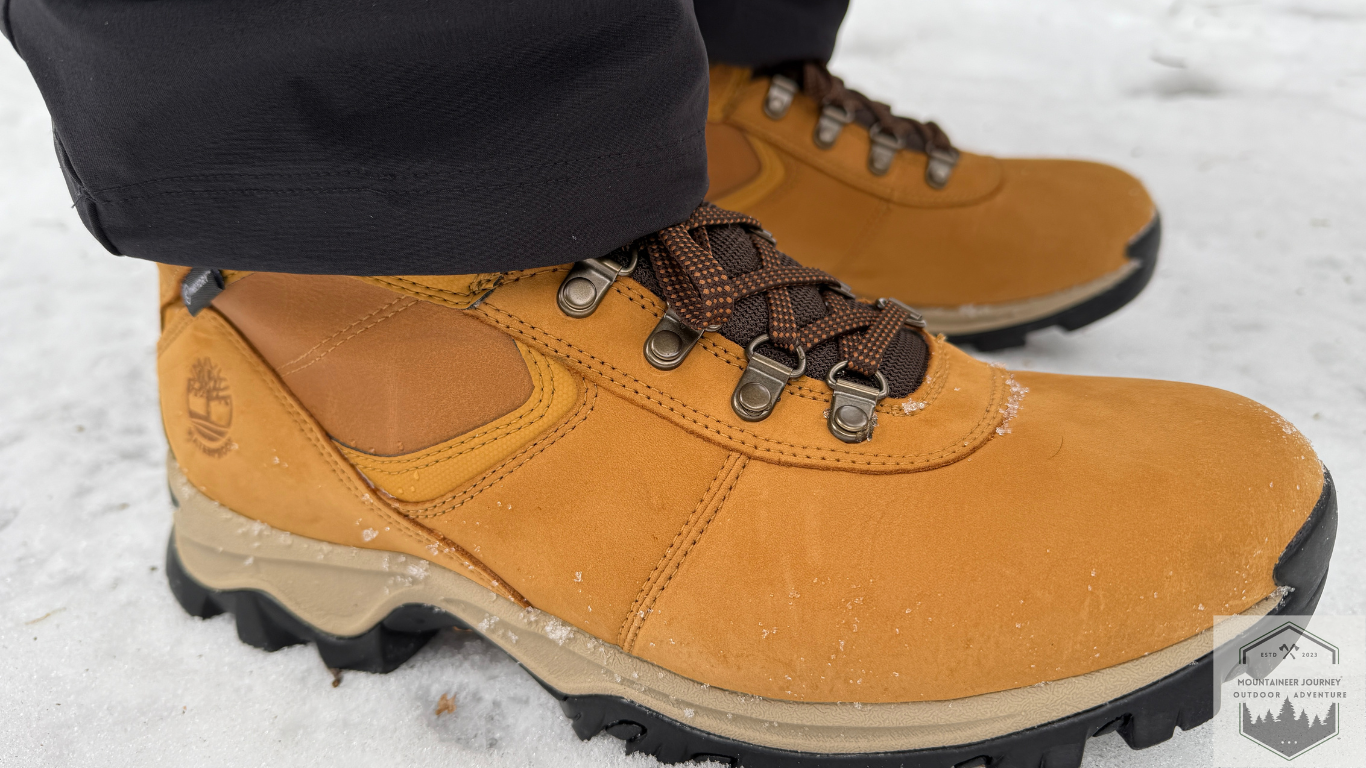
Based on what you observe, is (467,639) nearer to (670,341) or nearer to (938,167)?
(670,341)

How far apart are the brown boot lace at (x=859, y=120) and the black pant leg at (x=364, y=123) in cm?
73

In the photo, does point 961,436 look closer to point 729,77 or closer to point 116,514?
point 729,77

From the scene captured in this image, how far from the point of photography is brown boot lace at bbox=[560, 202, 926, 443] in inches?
32.3

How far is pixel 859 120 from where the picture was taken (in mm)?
1510

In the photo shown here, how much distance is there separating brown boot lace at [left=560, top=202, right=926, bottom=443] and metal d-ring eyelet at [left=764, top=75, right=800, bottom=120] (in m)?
0.65

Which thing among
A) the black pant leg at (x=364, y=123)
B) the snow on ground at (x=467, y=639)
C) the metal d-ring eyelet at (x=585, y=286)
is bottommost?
the snow on ground at (x=467, y=639)

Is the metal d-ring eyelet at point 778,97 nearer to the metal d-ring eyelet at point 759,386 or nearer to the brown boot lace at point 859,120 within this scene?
the brown boot lace at point 859,120

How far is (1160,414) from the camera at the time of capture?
861 mm

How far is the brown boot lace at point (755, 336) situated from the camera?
819mm

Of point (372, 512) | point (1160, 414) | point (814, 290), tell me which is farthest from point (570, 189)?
point (1160, 414)
